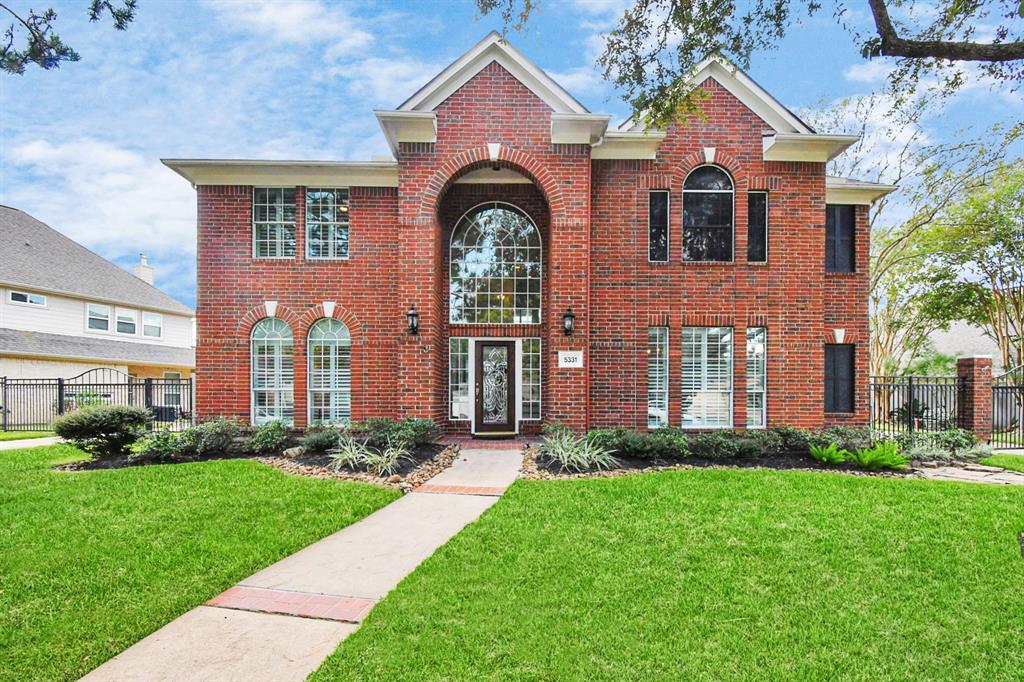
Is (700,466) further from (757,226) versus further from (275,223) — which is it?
(275,223)

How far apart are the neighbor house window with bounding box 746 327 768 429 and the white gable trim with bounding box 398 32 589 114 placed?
20.5 ft

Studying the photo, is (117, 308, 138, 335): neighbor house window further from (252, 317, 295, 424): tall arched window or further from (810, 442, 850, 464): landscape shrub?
(810, 442, 850, 464): landscape shrub

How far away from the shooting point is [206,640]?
3633mm

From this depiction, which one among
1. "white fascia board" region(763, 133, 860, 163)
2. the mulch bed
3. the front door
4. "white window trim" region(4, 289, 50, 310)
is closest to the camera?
the mulch bed

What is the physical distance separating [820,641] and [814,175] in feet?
37.1

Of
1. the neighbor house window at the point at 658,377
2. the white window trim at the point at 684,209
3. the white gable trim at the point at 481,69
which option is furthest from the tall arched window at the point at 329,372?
the white window trim at the point at 684,209

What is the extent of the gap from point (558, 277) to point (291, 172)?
650 centimetres

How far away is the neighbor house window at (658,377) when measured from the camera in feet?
40.1

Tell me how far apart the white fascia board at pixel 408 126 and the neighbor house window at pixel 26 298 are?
17.2 meters

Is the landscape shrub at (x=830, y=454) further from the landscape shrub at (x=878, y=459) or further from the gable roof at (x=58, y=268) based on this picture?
the gable roof at (x=58, y=268)

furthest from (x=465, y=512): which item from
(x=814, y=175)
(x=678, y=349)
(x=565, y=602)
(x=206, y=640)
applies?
(x=814, y=175)

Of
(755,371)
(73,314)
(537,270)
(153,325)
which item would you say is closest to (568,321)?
(537,270)

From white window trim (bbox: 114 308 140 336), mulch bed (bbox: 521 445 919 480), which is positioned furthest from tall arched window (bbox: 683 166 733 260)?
white window trim (bbox: 114 308 140 336)

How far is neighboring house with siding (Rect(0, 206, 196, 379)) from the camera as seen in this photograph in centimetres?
1961
